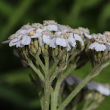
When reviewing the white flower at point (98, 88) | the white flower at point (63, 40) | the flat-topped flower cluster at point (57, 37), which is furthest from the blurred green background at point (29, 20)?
the white flower at point (63, 40)

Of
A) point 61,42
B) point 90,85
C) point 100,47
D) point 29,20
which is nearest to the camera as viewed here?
point 61,42

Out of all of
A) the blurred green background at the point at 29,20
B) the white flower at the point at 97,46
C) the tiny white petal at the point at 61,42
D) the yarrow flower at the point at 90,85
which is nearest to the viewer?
the tiny white petal at the point at 61,42

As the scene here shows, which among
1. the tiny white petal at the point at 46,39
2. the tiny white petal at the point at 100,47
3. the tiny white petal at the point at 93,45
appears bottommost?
the tiny white petal at the point at 100,47

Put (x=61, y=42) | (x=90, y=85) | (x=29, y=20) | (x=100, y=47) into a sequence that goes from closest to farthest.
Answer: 1. (x=61, y=42)
2. (x=100, y=47)
3. (x=90, y=85)
4. (x=29, y=20)

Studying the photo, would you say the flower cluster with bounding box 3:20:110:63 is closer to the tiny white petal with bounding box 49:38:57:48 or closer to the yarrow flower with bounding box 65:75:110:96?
the tiny white petal with bounding box 49:38:57:48

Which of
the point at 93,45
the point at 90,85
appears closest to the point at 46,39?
the point at 93,45

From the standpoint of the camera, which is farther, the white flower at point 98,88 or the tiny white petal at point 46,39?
the white flower at point 98,88

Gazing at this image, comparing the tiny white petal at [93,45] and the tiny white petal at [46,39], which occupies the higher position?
the tiny white petal at [46,39]

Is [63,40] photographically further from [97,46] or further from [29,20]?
[29,20]

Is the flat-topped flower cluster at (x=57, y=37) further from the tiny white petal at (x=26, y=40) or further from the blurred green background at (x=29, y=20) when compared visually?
the blurred green background at (x=29, y=20)

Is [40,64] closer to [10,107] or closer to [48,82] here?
[48,82]
